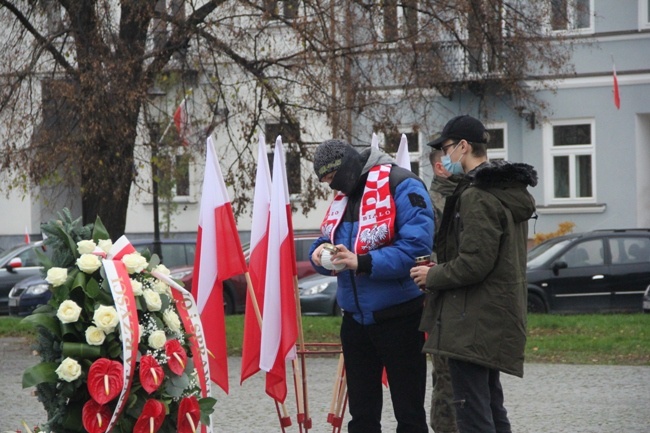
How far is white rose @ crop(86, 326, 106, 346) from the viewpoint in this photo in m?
4.95

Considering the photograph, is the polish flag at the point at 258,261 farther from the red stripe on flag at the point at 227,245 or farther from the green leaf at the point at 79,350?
the green leaf at the point at 79,350

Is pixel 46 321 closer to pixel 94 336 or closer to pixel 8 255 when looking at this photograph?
pixel 94 336

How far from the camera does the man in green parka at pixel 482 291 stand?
196 inches

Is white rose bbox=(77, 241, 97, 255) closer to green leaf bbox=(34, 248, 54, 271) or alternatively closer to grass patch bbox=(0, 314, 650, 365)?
green leaf bbox=(34, 248, 54, 271)

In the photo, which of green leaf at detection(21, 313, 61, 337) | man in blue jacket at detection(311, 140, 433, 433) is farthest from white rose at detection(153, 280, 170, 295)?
man in blue jacket at detection(311, 140, 433, 433)

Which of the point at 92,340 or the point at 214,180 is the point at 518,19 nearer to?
the point at 214,180

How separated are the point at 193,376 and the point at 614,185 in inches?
845

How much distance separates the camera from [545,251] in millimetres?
17500

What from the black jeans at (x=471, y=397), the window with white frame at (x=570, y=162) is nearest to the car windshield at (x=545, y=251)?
the window with white frame at (x=570, y=162)

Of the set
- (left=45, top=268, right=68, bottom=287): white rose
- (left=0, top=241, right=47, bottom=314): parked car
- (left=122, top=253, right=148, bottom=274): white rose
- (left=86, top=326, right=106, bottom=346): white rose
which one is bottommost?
(left=0, top=241, right=47, bottom=314): parked car

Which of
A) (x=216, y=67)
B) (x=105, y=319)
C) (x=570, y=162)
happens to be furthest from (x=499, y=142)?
(x=105, y=319)

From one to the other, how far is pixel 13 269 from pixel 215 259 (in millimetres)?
14619

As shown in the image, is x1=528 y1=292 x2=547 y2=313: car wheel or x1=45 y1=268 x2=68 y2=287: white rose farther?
x1=528 y1=292 x2=547 y2=313: car wheel

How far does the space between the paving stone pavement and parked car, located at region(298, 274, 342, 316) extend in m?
5.14
